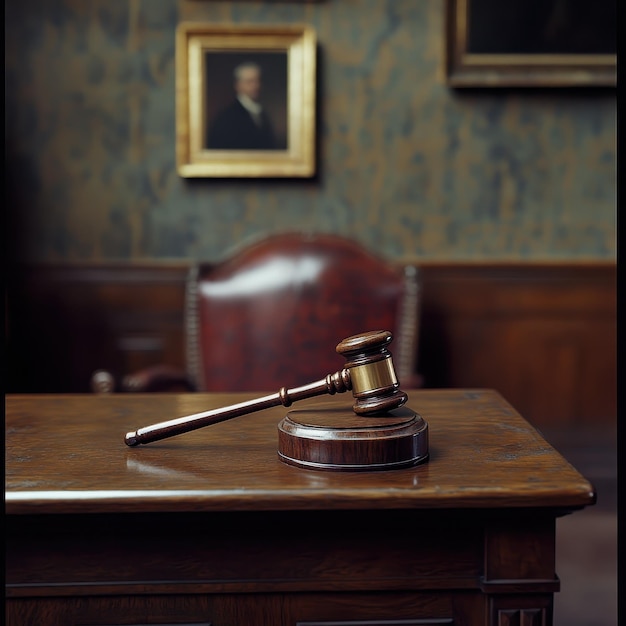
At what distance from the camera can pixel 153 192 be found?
9.30 feet

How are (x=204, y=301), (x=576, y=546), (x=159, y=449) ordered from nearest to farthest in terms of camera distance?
(x=159, y=449) → (x=576, y=546) → (x=204, y=301)

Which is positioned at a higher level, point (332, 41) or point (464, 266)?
point (332, 41)

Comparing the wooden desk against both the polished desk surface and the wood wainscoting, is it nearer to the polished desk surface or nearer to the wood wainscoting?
the polished desk surface

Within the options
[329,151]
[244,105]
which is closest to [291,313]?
[329,151]

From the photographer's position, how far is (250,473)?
3.38 ft

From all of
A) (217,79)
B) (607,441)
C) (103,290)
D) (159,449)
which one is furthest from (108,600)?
(607,441)

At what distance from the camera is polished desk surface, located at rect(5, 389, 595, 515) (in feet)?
3.10

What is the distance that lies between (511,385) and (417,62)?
1276 millimetres

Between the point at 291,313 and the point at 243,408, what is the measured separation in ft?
4.87

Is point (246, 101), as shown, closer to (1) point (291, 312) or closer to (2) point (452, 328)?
(1) point (291, 312)

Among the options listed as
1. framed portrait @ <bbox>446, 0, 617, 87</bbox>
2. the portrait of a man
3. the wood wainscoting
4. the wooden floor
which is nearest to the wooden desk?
the wooden floor

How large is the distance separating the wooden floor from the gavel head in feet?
3.96

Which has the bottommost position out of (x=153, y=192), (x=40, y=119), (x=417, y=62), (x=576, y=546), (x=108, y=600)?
(x=576, y=546)

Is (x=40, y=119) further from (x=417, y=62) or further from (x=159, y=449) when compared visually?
(x=159, y=449)
